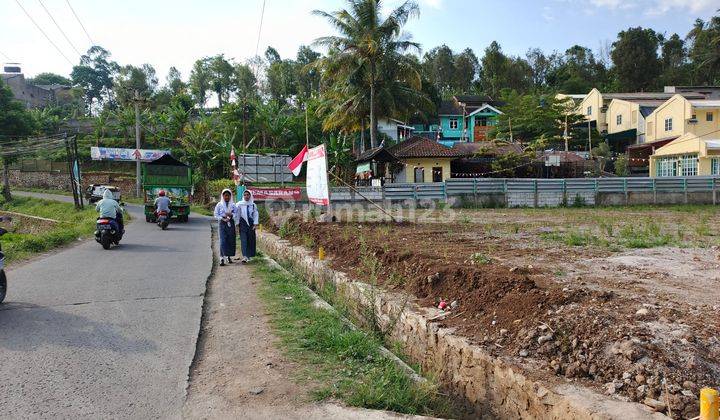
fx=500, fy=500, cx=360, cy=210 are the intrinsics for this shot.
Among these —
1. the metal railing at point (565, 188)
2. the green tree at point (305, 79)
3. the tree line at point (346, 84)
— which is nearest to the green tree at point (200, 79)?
the tree line at point (346, 84)

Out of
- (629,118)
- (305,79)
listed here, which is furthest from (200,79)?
(629,118)

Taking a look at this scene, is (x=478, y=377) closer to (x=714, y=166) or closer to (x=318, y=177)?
(x=318, y=177)

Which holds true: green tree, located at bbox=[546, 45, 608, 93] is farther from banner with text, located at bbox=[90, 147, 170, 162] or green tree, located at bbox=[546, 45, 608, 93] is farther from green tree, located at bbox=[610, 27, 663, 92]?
banner with text, located at bbox=[90, 147, 170, 162]

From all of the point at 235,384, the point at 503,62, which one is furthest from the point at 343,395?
the point at 503,62

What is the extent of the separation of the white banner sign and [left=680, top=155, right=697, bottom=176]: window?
31068 millimetres

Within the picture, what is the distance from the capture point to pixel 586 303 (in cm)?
432

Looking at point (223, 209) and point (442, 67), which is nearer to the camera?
point (223, 209)

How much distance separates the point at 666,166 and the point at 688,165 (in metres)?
2.41

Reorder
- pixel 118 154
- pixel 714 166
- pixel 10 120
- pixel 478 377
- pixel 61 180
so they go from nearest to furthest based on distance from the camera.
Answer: pixel 478 377 → pixel 714 166 → pixel 10 120 → pixel 118 154 → pixel 61 180

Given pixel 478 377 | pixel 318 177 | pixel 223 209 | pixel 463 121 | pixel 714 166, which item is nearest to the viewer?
pixel 478 377

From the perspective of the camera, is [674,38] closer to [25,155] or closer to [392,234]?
[392,234]

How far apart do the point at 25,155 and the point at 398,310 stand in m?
59.0

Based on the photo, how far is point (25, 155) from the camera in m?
52.0

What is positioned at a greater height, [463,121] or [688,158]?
[463,121]
